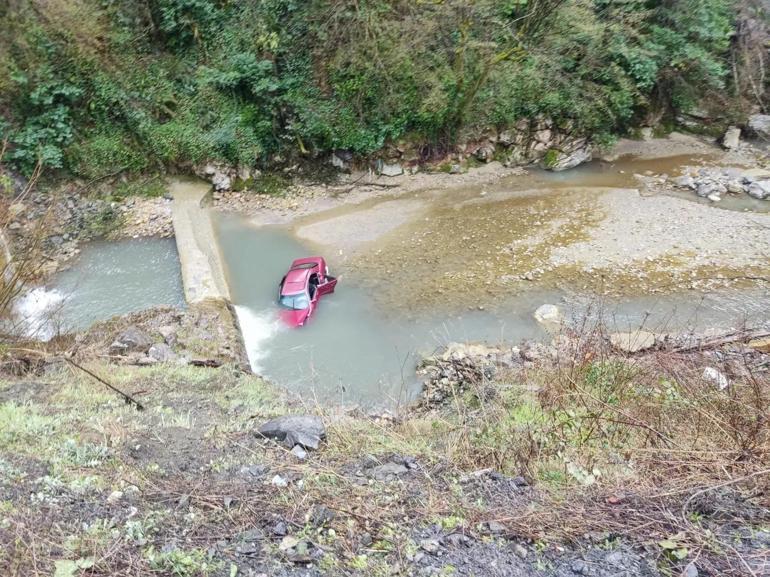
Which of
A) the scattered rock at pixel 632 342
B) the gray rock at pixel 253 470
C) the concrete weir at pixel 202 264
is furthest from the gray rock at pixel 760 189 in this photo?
the gray rock at pixel 253 470

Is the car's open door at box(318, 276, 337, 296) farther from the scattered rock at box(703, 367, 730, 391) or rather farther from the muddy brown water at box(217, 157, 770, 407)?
the scattered rock at box(703, 367, 730, 391)

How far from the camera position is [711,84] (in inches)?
690

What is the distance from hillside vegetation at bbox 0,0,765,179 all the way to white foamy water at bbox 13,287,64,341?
191 inches

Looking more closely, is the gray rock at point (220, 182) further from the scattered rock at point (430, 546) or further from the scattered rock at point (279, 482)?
the scattered rock at point (430, 546)

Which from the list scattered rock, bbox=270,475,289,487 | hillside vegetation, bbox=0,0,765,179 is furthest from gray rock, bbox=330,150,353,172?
scattered rock, bbox=270,475,289,487

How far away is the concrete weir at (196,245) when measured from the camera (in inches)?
457

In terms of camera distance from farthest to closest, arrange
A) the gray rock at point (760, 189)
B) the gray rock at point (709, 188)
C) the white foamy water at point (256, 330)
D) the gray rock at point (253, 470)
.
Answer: the gray rock at point (709, 188)
the gray rock at point (760, 189)
the white foamy water at point (256, 330)
the gray rock at point (253, 470)

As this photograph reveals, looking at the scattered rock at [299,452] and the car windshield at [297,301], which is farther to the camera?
the car windshield at [297,301]

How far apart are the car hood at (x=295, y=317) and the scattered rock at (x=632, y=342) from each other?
19.6 ft

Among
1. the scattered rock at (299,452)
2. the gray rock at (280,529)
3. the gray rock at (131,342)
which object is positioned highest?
the gray rock at (280,529)

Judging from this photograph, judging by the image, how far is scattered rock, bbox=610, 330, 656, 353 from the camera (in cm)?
743

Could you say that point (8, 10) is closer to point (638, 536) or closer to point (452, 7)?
point (452, 7)

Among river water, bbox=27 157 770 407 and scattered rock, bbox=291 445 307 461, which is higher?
scattered rock, bbox=291 445 307 461

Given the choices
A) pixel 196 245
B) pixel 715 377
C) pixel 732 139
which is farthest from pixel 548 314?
pixel 732 139
